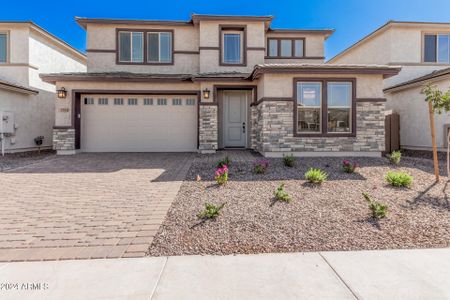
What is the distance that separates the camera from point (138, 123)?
11.5 metres

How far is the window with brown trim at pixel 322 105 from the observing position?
884 centimetres

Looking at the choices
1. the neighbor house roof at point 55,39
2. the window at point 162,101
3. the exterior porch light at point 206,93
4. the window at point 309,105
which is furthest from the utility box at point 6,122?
the window at point 309,105

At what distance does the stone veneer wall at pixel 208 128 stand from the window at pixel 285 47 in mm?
5046

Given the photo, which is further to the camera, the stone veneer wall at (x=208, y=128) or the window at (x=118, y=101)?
the window at (x=118, y=101)

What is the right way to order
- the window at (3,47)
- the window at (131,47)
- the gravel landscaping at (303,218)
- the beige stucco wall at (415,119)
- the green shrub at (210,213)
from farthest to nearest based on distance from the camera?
the window at (131,47) → the window at (3,47) → the beige stucco wall at (415,119) → the green shrub at (210,213) → the gravel landscaping at (303,218)

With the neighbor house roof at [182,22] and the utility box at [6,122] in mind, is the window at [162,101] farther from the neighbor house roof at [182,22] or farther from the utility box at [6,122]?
the utility box at [6,122]

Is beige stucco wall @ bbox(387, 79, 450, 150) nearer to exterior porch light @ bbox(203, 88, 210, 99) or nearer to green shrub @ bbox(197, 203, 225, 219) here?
exterior porch light @ bbox(203, 88, 210, 99)

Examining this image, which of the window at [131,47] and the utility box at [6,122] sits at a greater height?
the window at [131,47]

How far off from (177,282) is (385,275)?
2033 mm

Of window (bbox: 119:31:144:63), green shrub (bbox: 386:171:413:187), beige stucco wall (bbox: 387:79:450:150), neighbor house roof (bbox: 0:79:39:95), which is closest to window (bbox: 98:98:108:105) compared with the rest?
window (bbox: 119:31:144:63)

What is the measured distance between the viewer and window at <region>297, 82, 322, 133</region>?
8.88 m

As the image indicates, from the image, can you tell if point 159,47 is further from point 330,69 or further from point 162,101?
point 330,69

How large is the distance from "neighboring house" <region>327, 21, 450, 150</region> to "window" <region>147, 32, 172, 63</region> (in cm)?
1028

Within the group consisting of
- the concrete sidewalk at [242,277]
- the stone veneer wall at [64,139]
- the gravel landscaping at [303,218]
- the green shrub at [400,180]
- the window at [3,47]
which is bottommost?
the concrete sidewalk at [242,277]
